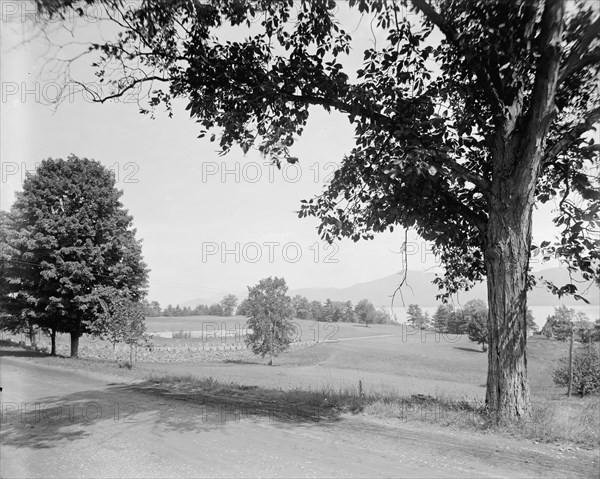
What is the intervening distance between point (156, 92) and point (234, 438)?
7532 millimetres

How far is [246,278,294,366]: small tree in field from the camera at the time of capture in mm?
50562

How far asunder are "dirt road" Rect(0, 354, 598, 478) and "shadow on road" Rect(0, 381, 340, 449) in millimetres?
32

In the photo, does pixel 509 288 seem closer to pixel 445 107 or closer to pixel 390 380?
pixel 445 107

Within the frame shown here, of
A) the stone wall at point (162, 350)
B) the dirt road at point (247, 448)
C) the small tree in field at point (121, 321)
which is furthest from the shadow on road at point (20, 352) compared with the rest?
the dirt road at point (247, 448)

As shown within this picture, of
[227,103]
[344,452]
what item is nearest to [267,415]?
[344,452]

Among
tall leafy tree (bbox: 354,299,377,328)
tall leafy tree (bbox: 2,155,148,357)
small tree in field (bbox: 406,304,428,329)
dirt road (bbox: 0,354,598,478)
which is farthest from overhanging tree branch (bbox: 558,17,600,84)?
tall leafy tree (bbox: 354,299,377,328)

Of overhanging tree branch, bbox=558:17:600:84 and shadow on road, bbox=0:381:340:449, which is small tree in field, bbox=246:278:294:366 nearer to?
shadow on road, bbox=0:381:340:449

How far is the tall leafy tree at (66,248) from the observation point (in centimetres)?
2478

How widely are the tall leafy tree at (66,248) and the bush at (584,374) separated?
37477 mm

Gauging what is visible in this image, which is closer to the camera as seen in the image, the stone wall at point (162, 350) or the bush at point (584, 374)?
the bush at point (584, 374)

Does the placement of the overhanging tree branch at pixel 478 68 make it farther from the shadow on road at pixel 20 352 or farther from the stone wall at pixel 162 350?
the stone wall at pixel 162 350

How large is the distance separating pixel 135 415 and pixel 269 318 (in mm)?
42960

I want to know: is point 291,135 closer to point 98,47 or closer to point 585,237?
point 98,47

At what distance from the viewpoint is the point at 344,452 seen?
5.71 meters
